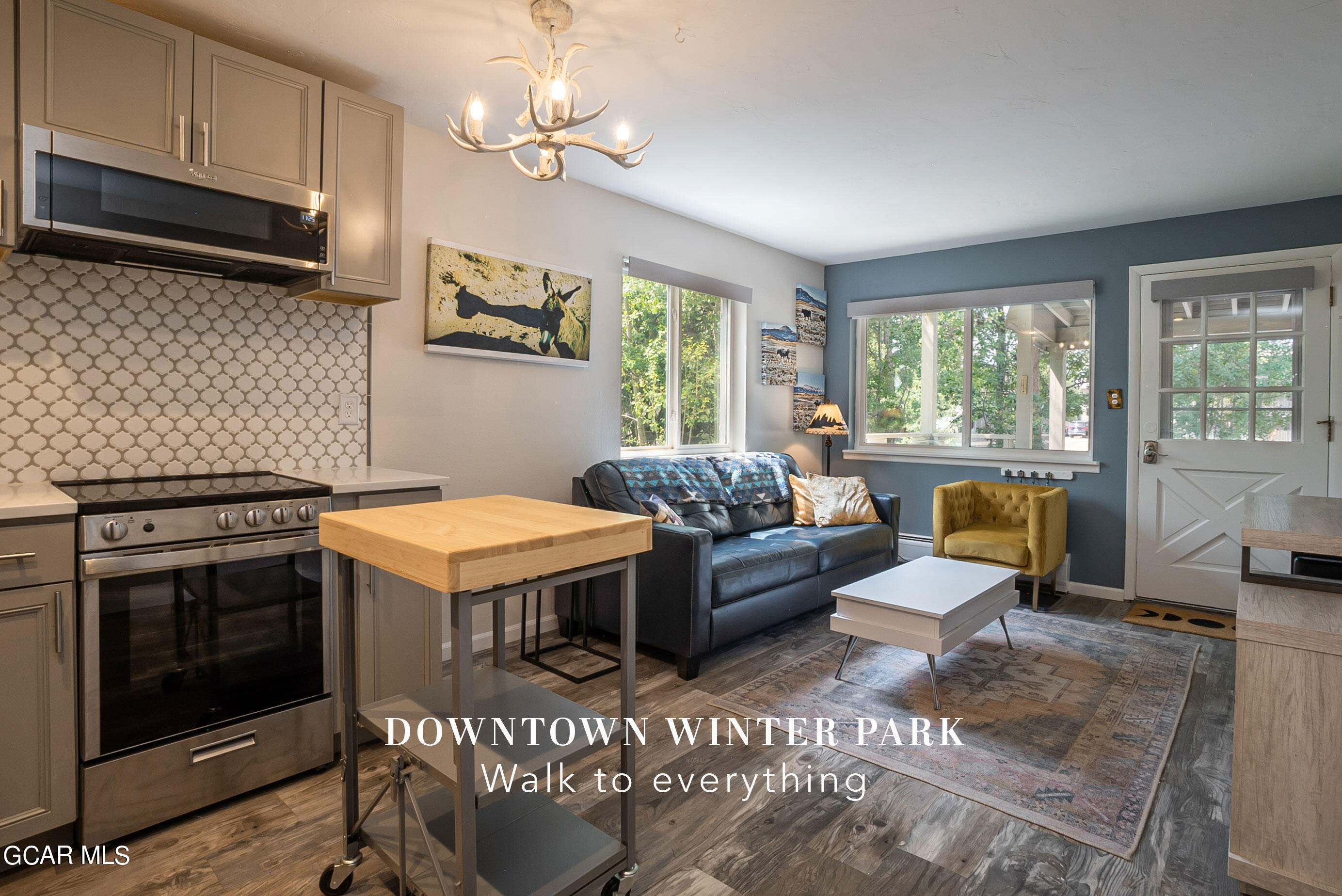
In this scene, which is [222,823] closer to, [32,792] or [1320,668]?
[32,792]

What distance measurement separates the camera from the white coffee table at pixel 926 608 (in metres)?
2.79

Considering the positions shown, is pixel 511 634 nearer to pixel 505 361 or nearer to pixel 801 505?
pixel 505 361

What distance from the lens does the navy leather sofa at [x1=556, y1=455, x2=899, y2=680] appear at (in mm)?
3078

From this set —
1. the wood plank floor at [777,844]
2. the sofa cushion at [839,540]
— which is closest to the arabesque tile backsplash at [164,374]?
the wood plank floor at [777,844]

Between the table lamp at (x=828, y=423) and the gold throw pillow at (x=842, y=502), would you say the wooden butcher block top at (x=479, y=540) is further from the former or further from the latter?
the table lamp at (x=828, y=423)

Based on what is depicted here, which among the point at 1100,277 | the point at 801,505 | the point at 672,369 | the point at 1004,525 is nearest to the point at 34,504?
the point at 672,369

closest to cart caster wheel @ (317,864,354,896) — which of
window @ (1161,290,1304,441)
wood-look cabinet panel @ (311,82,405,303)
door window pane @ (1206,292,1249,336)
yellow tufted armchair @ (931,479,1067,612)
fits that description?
wood-look cabinet panel @ (311,82,405,303)

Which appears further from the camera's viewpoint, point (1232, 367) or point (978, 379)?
point (978, 379)

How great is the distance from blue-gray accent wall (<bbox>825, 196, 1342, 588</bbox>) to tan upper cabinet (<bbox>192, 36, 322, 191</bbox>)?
440 cm

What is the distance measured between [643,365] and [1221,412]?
143 inches

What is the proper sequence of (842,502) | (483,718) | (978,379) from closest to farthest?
(483,718)
(842,502)
(978,379)

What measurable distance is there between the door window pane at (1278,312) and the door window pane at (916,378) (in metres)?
1.75

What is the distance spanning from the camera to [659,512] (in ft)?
A: 11.4

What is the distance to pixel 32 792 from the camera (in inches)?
68.2
